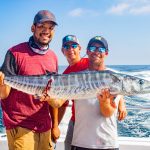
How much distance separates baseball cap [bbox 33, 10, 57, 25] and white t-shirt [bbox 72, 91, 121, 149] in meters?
0.76

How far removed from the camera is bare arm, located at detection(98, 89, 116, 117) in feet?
8.94

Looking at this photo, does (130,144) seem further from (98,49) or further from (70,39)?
(98,49)

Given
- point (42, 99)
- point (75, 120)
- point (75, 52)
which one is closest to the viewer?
point (42, 99)

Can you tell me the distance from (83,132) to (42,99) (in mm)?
452

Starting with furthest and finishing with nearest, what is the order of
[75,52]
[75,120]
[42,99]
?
[75,52] < [75,120] < [42,99]

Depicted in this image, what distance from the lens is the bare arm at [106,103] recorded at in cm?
272

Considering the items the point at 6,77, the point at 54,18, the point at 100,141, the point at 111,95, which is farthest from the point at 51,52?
the point at 100,141

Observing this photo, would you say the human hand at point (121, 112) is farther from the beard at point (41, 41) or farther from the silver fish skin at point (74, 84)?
the beard at point (41, 41)

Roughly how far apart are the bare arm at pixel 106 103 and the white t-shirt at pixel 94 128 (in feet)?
0.28

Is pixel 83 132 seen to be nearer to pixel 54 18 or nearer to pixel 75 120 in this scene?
pixel 75 120

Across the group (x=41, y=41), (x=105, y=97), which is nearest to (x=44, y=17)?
(x=41, y=41)

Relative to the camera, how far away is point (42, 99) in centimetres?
277

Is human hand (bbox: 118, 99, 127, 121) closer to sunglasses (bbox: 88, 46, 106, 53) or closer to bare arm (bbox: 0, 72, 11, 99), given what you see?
sunglasses (bbox: 88, 46, 106, 53)

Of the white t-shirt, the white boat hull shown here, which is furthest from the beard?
the white boat hull
